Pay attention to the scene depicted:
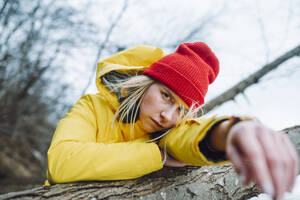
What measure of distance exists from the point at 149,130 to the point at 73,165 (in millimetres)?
482

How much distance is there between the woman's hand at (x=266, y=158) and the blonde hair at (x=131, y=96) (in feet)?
2.43

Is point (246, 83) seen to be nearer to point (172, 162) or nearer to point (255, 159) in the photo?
point (172, 162)

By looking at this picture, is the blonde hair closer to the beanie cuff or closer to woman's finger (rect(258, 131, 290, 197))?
the beanie cuff

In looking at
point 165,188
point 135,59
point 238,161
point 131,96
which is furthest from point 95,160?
point 135,59

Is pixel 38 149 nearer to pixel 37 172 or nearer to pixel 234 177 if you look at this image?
pixel 37 172

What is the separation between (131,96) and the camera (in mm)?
1269

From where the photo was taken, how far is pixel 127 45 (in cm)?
419

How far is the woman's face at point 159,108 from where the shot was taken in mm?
1115

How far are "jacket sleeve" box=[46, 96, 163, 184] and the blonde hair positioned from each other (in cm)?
32

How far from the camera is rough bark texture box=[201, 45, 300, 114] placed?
2445 mm

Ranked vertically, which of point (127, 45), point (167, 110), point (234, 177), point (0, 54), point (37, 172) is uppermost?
point (0, 54)

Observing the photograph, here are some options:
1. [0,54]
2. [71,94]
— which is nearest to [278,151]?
[0,54]

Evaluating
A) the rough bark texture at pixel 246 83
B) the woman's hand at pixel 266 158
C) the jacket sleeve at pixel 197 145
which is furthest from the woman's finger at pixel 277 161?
the rough bark texture at pixel 246 83

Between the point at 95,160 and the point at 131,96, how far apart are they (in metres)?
0.51
